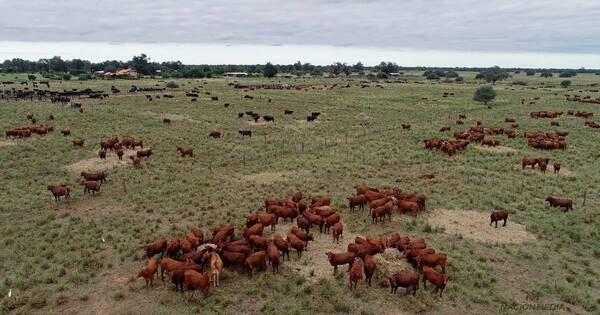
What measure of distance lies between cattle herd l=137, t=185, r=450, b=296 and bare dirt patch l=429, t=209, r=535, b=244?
10.2 feet

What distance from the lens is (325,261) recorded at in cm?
1384

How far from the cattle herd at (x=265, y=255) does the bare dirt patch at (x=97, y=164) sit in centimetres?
1394

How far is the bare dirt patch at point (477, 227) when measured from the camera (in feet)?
53.6

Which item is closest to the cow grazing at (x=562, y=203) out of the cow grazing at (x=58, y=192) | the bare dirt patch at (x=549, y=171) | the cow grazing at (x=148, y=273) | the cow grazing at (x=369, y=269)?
the bare dirt patch at (x=549, y=171)

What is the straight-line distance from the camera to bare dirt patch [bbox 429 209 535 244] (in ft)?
53.6

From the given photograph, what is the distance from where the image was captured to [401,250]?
14445 mm

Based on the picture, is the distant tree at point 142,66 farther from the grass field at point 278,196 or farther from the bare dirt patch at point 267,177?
the bare dirt patch at point 267,177

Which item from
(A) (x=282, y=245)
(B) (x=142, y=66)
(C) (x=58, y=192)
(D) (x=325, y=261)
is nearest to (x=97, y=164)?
(C) (x=58, y=192)

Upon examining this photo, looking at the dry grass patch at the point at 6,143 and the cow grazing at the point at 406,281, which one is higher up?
the dry grass patch at the point at 6,143

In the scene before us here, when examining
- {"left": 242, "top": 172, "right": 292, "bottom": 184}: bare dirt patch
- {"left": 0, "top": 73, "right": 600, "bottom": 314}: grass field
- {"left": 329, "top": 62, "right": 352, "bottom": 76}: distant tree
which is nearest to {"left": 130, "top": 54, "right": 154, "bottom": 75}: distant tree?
{"left": 329, "top": 62, "right": 352, "bottom": 76}: distant tree

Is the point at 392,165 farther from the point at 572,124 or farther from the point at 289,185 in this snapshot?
the point at 572,124

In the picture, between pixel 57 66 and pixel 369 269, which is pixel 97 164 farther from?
pixel 57 66

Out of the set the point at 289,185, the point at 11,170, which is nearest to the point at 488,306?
the point at 289,185

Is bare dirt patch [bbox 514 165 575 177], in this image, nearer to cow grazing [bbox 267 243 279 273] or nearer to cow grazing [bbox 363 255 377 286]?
cow grazing [bbox 363 255 377 286]
